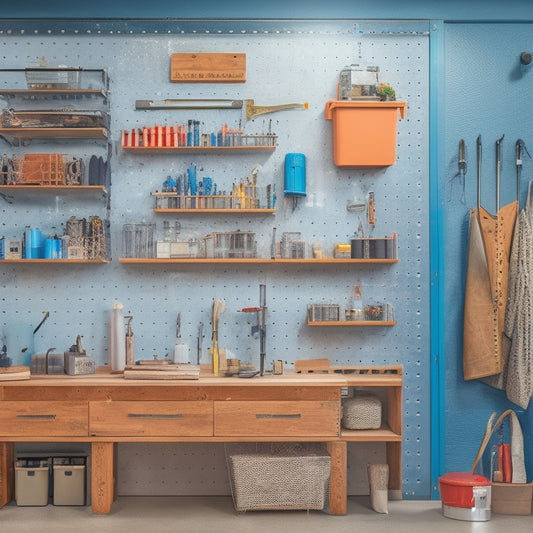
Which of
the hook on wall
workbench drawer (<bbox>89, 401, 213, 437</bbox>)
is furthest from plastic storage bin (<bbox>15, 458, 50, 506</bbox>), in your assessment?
the hook on wall

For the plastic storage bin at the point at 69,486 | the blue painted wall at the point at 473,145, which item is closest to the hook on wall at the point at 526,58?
the blue painted wall at the point at 473,145

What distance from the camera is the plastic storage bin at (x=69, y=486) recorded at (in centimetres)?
500

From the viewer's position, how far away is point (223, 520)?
184 inches

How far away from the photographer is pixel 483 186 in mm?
5316

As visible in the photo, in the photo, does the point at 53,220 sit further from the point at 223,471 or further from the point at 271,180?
the point at 223,471

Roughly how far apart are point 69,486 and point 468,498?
7.84ft

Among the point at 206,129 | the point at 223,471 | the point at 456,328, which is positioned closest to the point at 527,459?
the point at 456,328

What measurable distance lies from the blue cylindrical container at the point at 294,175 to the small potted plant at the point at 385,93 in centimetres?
65

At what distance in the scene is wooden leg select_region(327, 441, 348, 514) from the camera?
15.7ft

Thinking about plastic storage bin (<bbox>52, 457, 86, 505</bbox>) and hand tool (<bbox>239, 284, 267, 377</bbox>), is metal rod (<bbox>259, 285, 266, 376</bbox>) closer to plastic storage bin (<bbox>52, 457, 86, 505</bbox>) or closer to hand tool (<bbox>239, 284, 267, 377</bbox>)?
hand tool (<bbox>239, 284, 267, 377</bbox>)

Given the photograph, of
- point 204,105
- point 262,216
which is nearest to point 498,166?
point 262,216

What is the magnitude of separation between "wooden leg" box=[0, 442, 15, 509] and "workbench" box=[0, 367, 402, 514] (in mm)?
227

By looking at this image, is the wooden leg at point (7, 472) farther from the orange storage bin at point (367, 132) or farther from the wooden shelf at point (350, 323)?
the orange storage bin at point (367, 132)

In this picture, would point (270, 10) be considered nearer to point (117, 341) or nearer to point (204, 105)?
point (204, 105)
